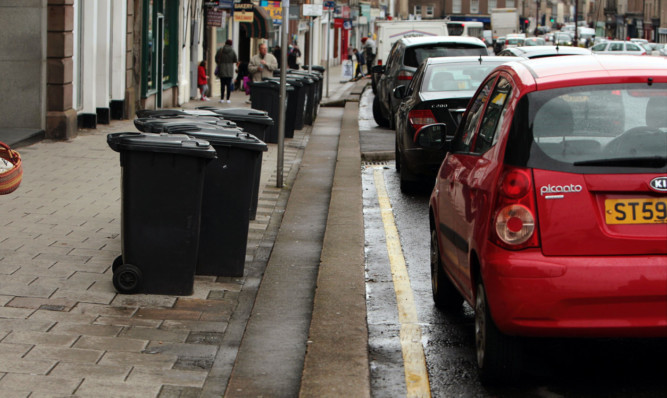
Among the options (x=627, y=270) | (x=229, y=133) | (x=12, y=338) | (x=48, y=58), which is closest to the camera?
(x=627, y=270)

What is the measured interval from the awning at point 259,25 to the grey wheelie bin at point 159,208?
109 feet

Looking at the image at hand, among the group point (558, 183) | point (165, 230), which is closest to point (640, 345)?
point (558, 183)

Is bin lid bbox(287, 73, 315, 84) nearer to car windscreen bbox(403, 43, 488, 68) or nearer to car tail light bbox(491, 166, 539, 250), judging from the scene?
car windscreen bbox(403, 43, 488, 68)

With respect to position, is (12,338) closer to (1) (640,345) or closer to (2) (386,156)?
(1) (640,345)

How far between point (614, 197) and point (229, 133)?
3585 millimetres

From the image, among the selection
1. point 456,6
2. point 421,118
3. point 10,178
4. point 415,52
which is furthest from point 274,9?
point 456,6

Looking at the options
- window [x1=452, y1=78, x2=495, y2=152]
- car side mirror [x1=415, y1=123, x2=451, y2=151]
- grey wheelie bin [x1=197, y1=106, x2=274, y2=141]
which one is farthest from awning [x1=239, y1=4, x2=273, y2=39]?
window [x1=452, y1=78, x2=495, y2=152]

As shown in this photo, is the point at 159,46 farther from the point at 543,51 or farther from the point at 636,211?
the point at 636,211

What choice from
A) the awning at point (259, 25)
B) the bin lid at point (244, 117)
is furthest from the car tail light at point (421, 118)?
the awning at point (259, 25)

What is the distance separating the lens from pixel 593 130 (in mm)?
5312

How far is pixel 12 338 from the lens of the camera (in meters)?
6.14

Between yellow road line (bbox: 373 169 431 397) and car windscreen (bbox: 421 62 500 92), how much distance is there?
3263 millimetres

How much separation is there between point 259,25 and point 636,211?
119ft

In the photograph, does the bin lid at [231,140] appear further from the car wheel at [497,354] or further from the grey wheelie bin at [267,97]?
the grey wheelie bin at [267,97]
